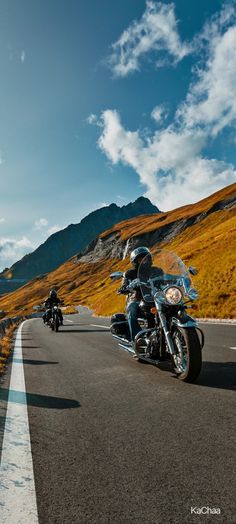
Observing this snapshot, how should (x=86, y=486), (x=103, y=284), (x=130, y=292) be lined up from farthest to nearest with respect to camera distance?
1. (x=103, y=284)
2. (x=130, y=292)
3. (x=86, y=486)

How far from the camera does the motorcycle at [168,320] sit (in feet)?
19.0

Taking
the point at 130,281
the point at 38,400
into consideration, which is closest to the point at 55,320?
the point at 130,281

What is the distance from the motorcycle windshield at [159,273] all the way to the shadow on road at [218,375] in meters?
1.51

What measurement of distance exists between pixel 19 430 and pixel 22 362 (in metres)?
5.78

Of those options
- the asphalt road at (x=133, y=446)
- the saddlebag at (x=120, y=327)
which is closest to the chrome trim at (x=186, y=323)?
the asphalt road at (x=133, y=446)

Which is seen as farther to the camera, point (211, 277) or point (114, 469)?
point (211, 277)

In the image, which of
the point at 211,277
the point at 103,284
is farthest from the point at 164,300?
the point at 103,284

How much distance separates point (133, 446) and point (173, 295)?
2.82 m

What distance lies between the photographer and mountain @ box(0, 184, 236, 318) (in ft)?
89.6

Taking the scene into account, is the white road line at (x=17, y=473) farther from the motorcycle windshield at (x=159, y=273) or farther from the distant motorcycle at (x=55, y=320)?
the distant motorcycle at (x=55, y=320)

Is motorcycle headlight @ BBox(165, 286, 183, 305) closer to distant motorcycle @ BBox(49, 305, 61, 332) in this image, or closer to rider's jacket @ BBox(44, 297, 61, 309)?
distant motorcycle @ BBox(49, 305, 61, 332)

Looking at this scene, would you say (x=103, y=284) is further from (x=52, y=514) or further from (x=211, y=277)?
(x=52, y=514)

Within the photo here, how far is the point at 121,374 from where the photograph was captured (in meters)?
7.18

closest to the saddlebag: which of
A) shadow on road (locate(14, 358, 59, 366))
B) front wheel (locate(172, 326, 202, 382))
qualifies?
shadow on road (locate(14, 358, 59, 366))
